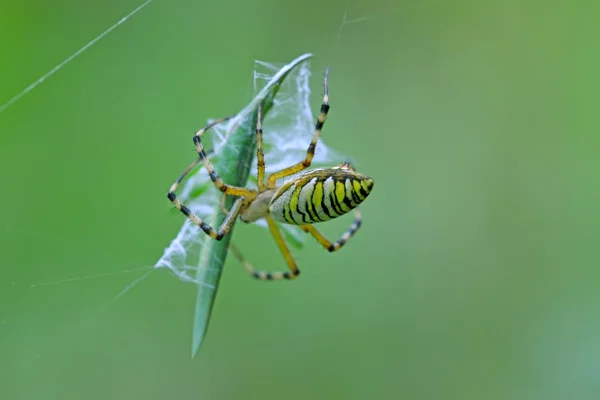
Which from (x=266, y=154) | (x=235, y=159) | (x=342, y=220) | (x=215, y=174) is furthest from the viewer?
(x=342, y=220)

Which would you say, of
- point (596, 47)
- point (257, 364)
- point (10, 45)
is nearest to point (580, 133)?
point (596, 47)

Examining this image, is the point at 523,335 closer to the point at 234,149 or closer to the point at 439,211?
the point at 439,211

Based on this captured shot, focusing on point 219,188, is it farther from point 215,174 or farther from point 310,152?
point 310,152

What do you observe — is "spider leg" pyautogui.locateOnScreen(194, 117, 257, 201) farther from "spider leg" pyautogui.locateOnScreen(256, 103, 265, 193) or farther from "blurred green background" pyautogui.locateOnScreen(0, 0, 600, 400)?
"blurred green background" pyautogui.locateOnScreen(0, 0, 600, 400)

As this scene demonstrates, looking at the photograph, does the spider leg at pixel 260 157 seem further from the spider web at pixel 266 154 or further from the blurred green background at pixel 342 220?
the blurred green background at pixel 342 220

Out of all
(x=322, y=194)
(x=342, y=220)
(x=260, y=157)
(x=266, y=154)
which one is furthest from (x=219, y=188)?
(x=342, y=220)

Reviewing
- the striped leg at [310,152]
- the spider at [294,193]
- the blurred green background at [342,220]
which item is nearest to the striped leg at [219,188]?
the spider at [294,193]

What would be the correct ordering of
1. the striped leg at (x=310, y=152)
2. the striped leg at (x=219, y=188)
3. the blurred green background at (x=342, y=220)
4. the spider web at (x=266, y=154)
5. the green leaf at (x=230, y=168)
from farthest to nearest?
the blurred green background at (x=342, y=220) → the striped leg at (x=310, y=152) → the spider web at (x=266, y=154) → the striped leg at (x=219, y=188) → the green leaf at (x=230, y=168)

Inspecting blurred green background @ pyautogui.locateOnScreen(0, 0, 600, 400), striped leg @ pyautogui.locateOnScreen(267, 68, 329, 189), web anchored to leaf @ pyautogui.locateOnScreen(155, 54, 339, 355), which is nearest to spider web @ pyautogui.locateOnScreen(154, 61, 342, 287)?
web anchored to leaf @ pyautogui.locateOnScreen(155, 54, 339, 355)
